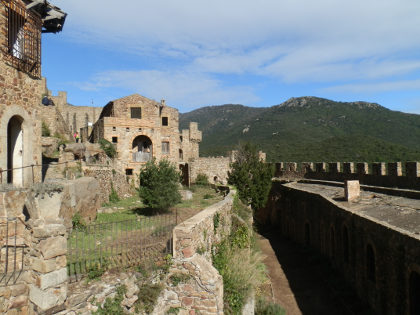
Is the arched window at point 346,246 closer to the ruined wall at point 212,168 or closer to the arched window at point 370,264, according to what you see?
the arched window at point 370,264

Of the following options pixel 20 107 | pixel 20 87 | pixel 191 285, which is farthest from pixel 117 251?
pixel 20 87

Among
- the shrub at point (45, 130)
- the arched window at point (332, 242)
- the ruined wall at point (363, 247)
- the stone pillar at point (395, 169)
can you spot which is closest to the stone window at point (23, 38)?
the ruined wall at point (363, 247)

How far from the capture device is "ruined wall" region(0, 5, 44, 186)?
28.1 ft

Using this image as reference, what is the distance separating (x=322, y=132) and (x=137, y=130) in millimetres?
50611

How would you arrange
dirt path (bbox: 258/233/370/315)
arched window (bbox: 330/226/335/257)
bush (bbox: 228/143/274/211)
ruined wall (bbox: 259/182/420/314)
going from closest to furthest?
ruined wall (bbox: 259/182/420/314) < dirt path (bbox: 258/233/370/315) < arched window (bbox: 330/226/335/257) < bush (bbox: 228/143/274/211)

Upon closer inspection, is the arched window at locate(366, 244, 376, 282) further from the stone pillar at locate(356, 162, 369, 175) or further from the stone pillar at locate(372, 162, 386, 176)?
the stone pillar at locate(356, 162, 369, 175)

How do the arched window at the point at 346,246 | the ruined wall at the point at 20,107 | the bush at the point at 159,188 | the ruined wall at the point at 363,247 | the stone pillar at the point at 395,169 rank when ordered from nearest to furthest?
the ruined wall at the point at 363,247 → the ruined wall at the point at 20,107 → the arched window at the point at 346,246 → the bush at the point at 159,188 → the stone pillar at the point at 395,169

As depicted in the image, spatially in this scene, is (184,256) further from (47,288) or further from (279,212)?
(279,212)

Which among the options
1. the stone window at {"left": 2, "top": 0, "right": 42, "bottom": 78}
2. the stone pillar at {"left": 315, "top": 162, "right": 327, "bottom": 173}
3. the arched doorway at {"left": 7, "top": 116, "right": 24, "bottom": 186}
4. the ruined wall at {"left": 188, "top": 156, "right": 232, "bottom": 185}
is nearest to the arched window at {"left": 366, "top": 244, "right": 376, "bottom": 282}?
the arched doorway at {"left": 7, "top": 116, "right": 24, "bottom": 186}

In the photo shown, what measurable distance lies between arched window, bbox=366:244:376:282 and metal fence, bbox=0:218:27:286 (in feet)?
31.9

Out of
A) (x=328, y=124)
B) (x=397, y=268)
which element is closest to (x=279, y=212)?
(x=397, y=268)

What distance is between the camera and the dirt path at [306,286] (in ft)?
38.4

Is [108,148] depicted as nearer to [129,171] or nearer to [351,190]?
[129,171]

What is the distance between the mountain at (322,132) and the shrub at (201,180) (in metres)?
20.6
